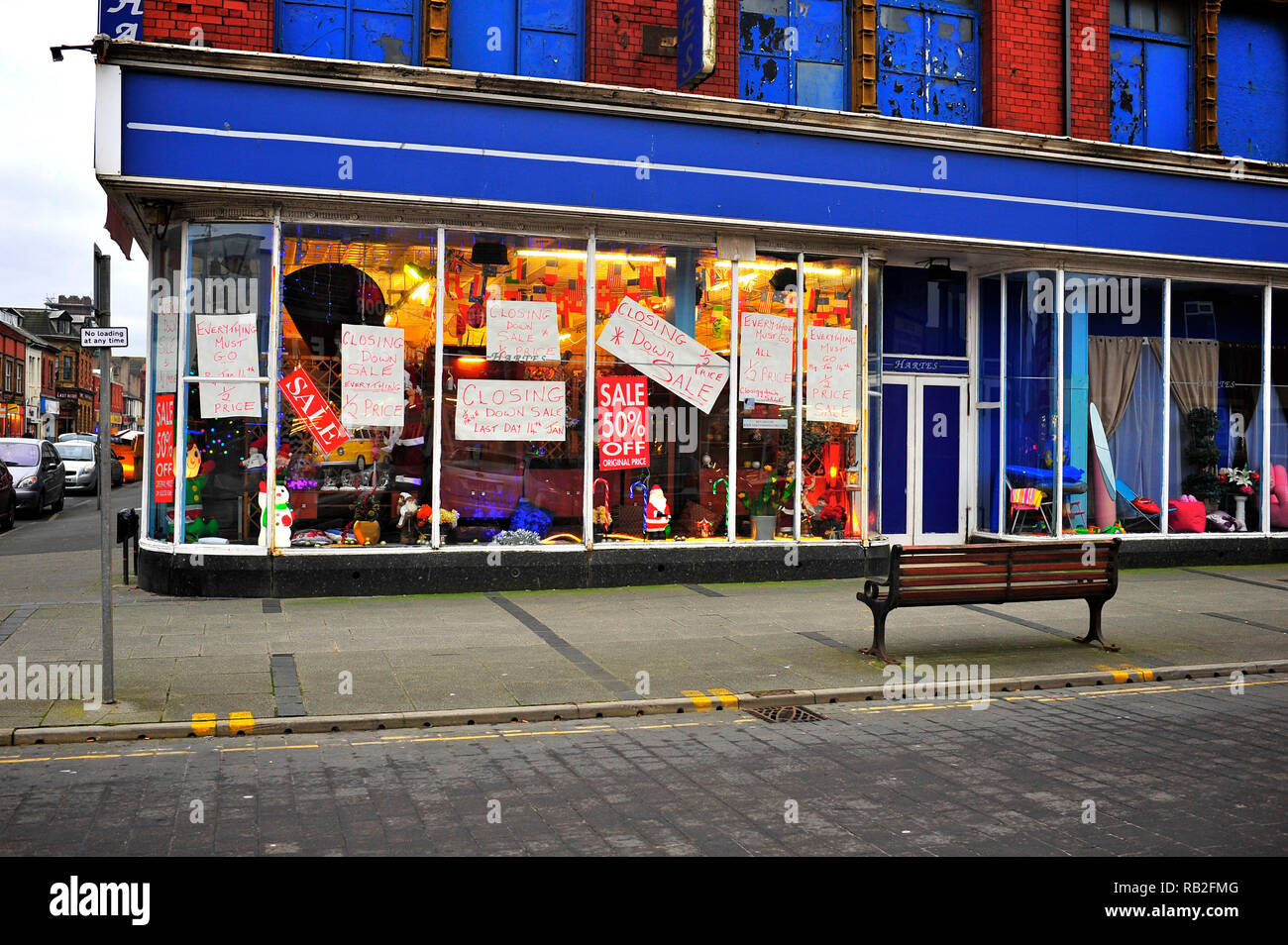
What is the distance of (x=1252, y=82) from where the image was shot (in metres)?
17.5

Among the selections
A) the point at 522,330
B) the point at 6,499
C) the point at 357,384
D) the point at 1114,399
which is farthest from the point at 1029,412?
the point at 6,499

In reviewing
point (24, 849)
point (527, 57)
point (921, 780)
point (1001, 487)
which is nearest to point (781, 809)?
point (921, 780)

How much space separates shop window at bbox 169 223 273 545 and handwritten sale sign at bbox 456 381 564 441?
7.38ft

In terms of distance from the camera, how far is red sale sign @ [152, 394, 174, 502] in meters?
13.0

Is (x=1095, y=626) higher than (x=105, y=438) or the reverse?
the reverse

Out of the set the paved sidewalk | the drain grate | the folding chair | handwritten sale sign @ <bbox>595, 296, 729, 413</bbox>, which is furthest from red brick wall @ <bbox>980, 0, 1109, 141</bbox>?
the drain grate

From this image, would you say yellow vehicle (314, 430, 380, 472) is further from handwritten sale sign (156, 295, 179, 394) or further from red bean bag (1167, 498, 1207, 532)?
red bean bag (1167, 498, 1207, 532)

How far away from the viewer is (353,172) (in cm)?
1255

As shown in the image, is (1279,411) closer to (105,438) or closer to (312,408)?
(312,408)

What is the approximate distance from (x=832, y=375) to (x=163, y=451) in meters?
8.20
